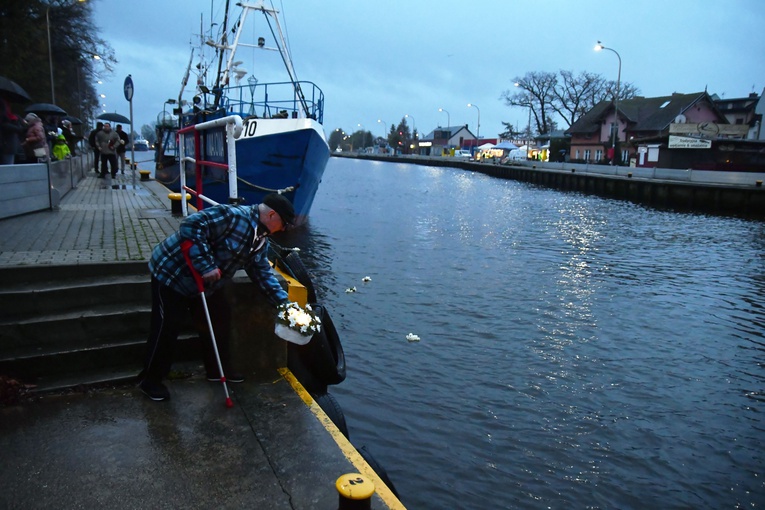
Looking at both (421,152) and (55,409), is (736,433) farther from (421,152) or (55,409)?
(421,152)

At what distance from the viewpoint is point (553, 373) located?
7.35 metres

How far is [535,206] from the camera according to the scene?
31.6 meters

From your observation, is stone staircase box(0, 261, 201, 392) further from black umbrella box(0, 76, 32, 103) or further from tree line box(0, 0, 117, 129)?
tree line box(0, 0, 117, 129)

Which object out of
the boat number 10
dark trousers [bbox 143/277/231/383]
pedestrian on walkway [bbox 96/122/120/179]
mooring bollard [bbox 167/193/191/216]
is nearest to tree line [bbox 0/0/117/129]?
pedestrian on walkway [bbox 96/122/120/179]

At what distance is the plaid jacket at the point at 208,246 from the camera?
3.65 m

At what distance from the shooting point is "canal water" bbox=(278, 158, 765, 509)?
16.9 ft

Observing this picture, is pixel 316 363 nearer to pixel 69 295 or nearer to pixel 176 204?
pixel 69 295

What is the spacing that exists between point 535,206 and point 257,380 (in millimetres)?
29208

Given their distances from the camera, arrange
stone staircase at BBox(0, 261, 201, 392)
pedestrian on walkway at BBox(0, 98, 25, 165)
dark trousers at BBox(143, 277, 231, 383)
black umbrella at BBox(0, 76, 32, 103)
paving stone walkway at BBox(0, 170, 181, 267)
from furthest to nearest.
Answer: black umbrella at BBox(0, 76, 32, 103), pedestrian on walkway at BBox(0, 98, 25, 165), paving stone walkway at BBox(0, 170, 181, 267), stone staircase at BBox(0, 261, 201, 392), dark trousers at BBox(143, 277, 231, 383)

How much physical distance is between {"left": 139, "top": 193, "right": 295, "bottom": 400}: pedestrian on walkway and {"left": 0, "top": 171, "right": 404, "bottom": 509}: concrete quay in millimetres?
330

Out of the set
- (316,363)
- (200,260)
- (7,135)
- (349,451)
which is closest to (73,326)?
(200,260)

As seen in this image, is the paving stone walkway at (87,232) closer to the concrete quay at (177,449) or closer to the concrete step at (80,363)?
the concrete quay at (177,449)

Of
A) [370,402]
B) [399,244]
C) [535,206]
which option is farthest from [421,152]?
[370,402]

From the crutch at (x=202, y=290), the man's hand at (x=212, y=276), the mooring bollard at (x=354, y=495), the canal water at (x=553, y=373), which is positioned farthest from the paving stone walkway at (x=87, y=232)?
the mooring bollard at (x=354, y=495)
